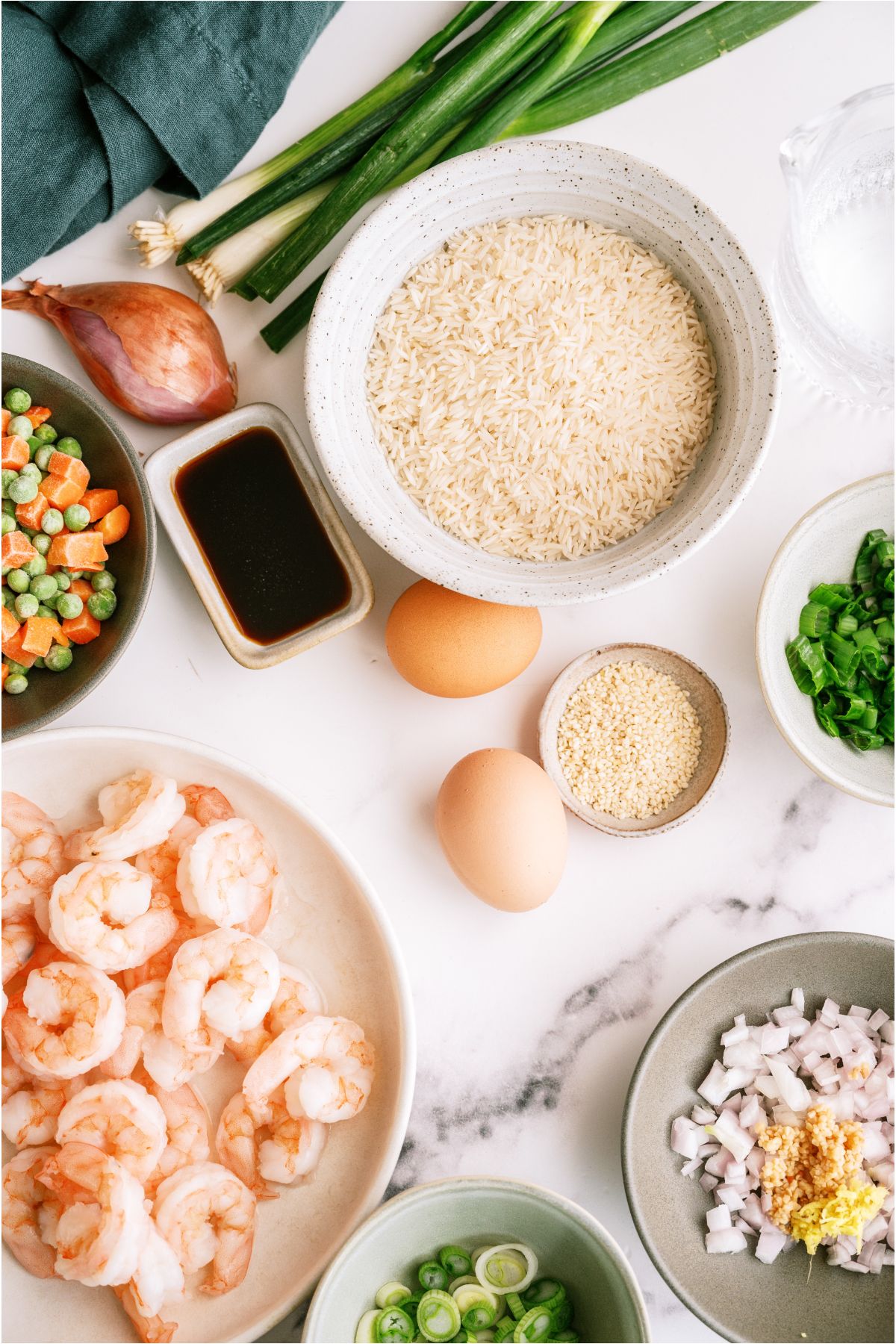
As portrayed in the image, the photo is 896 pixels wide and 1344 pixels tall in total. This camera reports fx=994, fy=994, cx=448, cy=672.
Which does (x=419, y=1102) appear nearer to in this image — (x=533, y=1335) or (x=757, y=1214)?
(x=533, y=1335)

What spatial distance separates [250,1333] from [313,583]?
104 centimetres

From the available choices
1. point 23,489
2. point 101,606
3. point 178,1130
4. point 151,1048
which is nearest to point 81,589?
point 101,606

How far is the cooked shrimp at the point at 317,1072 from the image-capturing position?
1.34m

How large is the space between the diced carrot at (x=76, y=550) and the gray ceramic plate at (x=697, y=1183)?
1.03 metres

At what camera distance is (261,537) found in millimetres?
1480

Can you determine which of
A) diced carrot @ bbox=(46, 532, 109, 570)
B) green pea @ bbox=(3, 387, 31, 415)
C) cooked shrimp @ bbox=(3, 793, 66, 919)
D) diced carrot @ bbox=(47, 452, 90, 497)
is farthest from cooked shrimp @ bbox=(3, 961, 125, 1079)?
green pea @ bbox=(3, 387, 31, 415)

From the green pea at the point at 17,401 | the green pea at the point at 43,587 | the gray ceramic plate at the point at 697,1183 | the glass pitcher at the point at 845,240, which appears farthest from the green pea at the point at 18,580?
the glass pitcher at the point at 845,240

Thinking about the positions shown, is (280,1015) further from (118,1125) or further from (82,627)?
(82,627)

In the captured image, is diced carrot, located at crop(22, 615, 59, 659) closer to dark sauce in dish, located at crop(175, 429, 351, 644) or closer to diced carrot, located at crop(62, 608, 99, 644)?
diced carrot, located at crop(62, 608, 99, 644)

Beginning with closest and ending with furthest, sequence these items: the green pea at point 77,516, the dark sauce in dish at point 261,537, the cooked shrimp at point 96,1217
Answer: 1. the cooked shrimp at point 96,1217
2. the green pea at point 77,516
3. the dark sauce in dish at point 261,537

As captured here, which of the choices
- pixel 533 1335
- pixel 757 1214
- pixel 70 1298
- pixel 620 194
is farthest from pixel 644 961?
pixel 620 194

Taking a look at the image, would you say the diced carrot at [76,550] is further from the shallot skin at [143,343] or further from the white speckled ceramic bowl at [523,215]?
the white speckled ceramic bowl at [523,215]

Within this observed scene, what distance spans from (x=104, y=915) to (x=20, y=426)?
676mm

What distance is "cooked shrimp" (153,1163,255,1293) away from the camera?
4.37 feet
